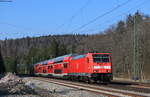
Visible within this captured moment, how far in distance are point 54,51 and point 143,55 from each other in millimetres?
81681

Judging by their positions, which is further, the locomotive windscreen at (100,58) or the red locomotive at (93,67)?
the locomotive windscreen at (100,58)

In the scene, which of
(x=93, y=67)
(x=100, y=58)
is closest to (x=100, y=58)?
(x=100, y=58)

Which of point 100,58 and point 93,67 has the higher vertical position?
point 100,58

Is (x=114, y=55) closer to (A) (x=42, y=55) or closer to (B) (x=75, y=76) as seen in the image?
(B) (x=75, y=76)

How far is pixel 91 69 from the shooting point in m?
27.6

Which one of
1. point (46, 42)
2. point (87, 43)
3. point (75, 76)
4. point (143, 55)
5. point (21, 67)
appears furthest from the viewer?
point (46, 42)

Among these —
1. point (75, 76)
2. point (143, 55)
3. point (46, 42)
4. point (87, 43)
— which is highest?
point (46, 42)

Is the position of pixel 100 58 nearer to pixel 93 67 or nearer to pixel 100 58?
pixel 100 58

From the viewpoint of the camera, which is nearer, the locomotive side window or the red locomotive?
the red locomotive

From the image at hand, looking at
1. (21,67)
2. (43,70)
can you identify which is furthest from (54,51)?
(43,70)

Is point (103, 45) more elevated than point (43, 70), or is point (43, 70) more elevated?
point (103, 45)

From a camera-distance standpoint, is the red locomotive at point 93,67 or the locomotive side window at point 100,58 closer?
the red locomotive at point 93,67

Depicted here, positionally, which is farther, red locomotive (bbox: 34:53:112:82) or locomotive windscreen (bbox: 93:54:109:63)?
locomotive windscreen (bbox: 93:54:109:63)

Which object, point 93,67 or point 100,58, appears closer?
point 93,67
